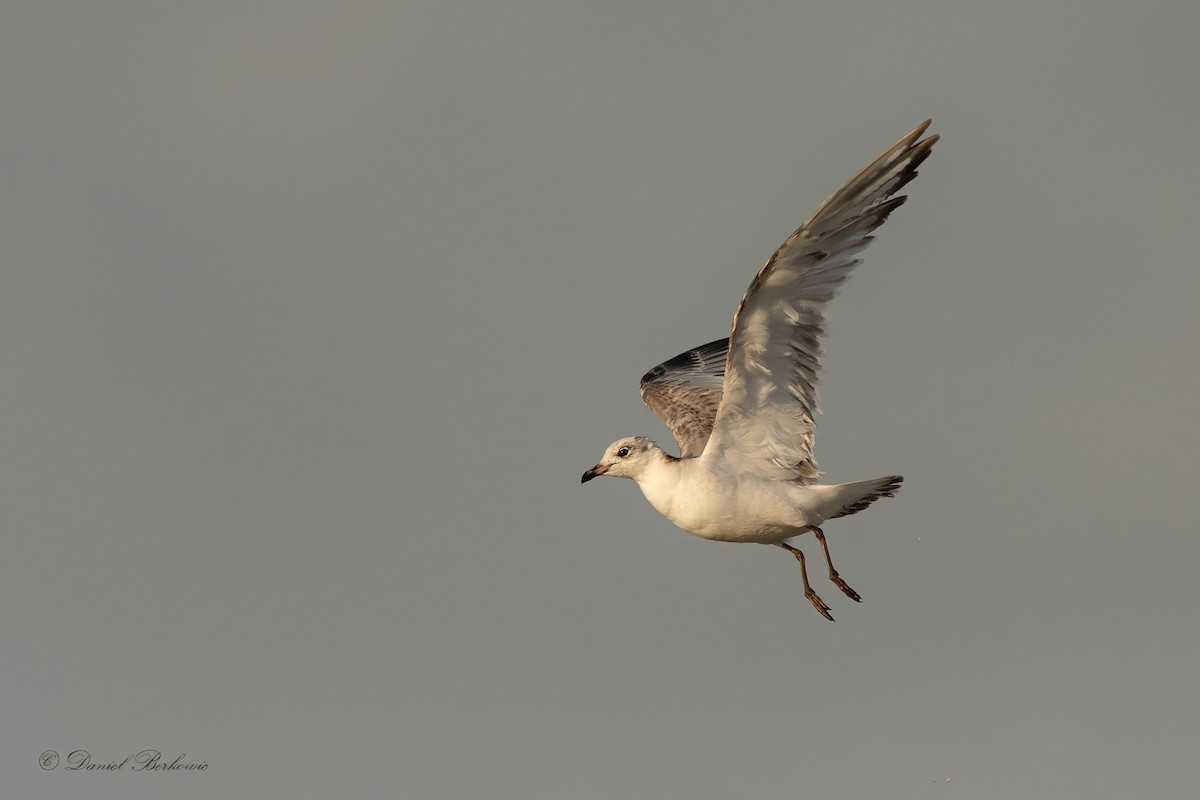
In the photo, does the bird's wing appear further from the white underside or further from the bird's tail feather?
the bird's tail feather

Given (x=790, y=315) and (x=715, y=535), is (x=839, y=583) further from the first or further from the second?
(x=790, y=315)

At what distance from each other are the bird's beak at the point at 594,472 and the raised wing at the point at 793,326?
2004 millimetres

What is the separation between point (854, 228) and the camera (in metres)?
22.0

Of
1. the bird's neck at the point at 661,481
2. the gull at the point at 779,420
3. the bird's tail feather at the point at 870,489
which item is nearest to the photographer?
the gull at the point at 779,420

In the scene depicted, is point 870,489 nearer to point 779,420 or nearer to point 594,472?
point 779,420

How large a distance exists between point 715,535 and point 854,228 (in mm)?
5136

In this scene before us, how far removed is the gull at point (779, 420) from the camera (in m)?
21.8

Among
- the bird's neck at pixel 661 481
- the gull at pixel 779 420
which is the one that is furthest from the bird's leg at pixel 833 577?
the bird's neck at pixel 661 481

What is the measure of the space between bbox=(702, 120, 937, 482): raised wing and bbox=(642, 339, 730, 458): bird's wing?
3.20m

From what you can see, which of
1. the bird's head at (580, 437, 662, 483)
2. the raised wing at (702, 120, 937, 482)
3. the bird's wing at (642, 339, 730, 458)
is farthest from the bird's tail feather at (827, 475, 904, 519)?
the bird's wing at (642, 339, 730, 458)

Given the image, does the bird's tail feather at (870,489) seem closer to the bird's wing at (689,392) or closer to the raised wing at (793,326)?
the raised wing at (793,326)

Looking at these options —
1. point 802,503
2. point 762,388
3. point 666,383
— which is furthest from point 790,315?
point 666,383

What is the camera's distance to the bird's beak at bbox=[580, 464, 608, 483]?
25.6m

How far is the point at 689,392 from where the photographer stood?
3053 cm
